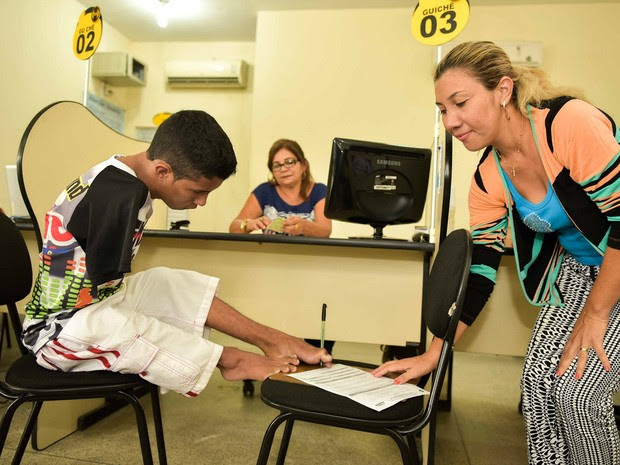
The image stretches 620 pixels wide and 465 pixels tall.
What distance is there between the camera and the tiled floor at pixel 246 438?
162 centimetres

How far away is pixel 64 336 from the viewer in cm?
100

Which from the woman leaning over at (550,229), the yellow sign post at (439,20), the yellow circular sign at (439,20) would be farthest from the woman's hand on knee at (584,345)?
the yellow circular sign at (439,20)

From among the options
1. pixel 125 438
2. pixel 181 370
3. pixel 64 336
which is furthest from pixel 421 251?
pixel 125 438

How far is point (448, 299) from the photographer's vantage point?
962 millimetres

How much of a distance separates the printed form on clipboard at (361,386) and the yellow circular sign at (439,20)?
1.60 metres

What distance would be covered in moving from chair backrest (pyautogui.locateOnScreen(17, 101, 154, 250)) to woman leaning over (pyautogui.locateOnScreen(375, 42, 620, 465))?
1.29 m

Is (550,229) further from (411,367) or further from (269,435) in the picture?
(269,435)

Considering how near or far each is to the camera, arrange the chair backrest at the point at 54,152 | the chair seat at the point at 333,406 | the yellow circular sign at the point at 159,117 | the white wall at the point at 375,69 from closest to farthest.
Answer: the chair seat at the point at 333,406, the chair backrest at the point at 54,152, the white wall at the point at 375,69, the yellow circular sign at the point at 159,117

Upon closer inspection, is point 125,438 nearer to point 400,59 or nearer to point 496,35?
point 400,59

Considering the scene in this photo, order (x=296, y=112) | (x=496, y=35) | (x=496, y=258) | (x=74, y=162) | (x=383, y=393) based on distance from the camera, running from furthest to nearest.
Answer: (x=296, y=112)
(x=496, y=35)
(x=74, y=162)
(x=496, y=258)
(x=383, y=393)

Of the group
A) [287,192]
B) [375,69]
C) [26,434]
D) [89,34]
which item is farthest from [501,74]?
[375,69]

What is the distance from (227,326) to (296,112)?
3035 millimetres

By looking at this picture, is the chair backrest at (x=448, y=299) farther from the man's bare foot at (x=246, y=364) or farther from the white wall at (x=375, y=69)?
the white wall at (x=375, y=69)

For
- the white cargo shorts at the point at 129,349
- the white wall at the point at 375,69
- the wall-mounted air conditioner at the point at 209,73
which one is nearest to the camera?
the white cargo shorts at the point at 129,349
